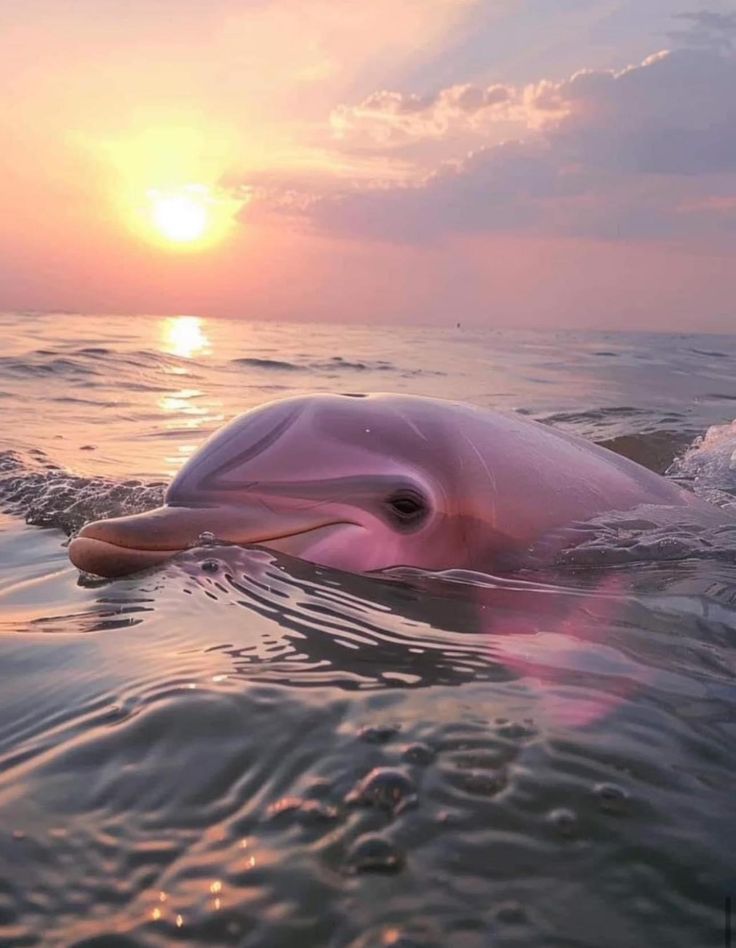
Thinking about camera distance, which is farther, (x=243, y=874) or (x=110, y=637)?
(x=110, y=637)

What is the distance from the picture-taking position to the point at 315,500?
11.6ft

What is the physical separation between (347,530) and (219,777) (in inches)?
68.4

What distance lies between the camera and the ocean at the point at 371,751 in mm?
1497

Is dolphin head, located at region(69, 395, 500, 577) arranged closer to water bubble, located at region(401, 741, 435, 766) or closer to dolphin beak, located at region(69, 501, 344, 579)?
dolphin beak, located at region(69, 501, 344, 579)

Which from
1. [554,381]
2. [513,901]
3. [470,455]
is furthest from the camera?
[554,381]

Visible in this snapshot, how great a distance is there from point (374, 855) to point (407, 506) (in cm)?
209

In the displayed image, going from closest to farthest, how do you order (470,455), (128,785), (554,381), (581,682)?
(128,785) < (581,682) < (470,455) < (554,381)

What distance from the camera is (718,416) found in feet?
44.4

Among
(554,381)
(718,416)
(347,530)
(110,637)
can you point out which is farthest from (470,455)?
(554,381)

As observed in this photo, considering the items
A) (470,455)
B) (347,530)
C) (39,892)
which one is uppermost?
(470,455)

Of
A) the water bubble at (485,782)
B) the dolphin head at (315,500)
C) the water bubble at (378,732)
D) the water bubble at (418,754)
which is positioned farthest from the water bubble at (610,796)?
the dolphin head at (315,500)

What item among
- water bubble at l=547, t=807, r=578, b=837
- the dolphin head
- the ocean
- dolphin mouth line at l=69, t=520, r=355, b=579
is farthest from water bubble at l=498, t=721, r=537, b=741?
dolphin mouth line at l=69, t=520, r=355, b=579

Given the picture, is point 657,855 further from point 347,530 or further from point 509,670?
point 347,530

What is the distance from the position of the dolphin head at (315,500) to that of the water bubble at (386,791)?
168 cm
